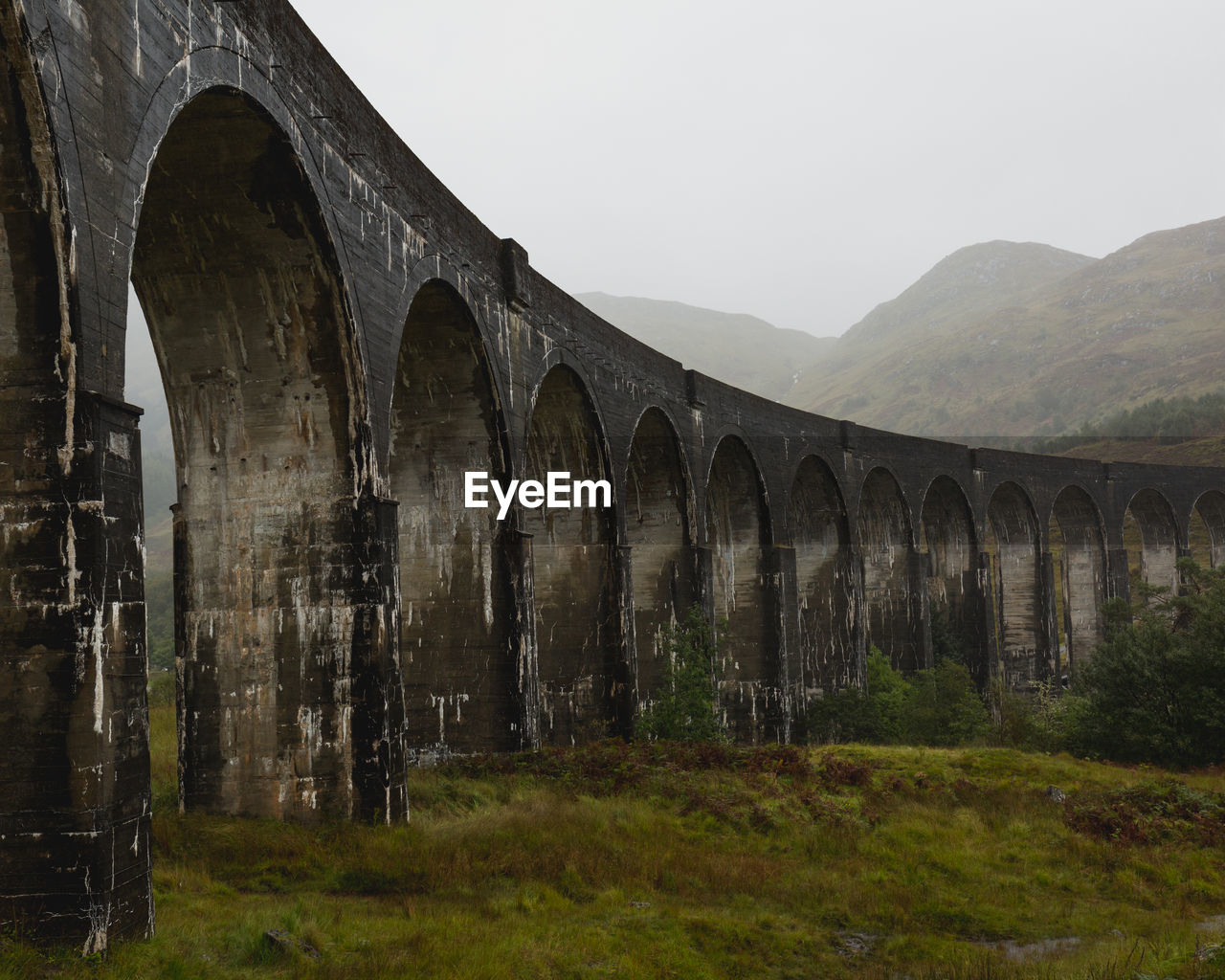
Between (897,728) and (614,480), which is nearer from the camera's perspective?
(614,480)

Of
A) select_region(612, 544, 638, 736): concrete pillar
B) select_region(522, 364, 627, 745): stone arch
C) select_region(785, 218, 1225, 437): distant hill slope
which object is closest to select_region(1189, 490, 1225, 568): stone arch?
select_region(612, 544, 638, 736): concrete pillar

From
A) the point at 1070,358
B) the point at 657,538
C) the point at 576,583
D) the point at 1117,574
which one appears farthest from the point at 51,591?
the point at 1070,358

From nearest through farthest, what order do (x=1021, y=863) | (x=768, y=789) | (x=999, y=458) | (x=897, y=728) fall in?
(x=1021, y=863) < (x=768, y=789) < (x=897, y=728) < (x=999, y=458)

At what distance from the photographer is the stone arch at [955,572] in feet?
100

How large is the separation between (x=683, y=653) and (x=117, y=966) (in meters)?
12.9

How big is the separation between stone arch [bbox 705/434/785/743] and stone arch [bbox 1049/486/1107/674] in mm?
17151

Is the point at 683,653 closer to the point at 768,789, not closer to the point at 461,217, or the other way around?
the point at 768,789

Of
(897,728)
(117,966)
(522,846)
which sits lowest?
(897,728)

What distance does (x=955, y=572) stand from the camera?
102 ft

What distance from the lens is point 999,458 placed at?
31281 millimetres

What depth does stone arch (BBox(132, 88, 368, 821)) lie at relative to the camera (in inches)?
347

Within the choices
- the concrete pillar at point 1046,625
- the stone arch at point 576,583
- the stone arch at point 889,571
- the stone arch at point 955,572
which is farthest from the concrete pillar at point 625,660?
the concrete pillar at point 1046,625

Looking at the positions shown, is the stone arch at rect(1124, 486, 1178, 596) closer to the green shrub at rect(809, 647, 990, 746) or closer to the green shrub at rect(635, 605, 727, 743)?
the green shrub at rect(809, 647, 990, 746)

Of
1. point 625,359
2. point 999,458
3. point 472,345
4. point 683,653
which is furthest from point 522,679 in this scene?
point 999,458
